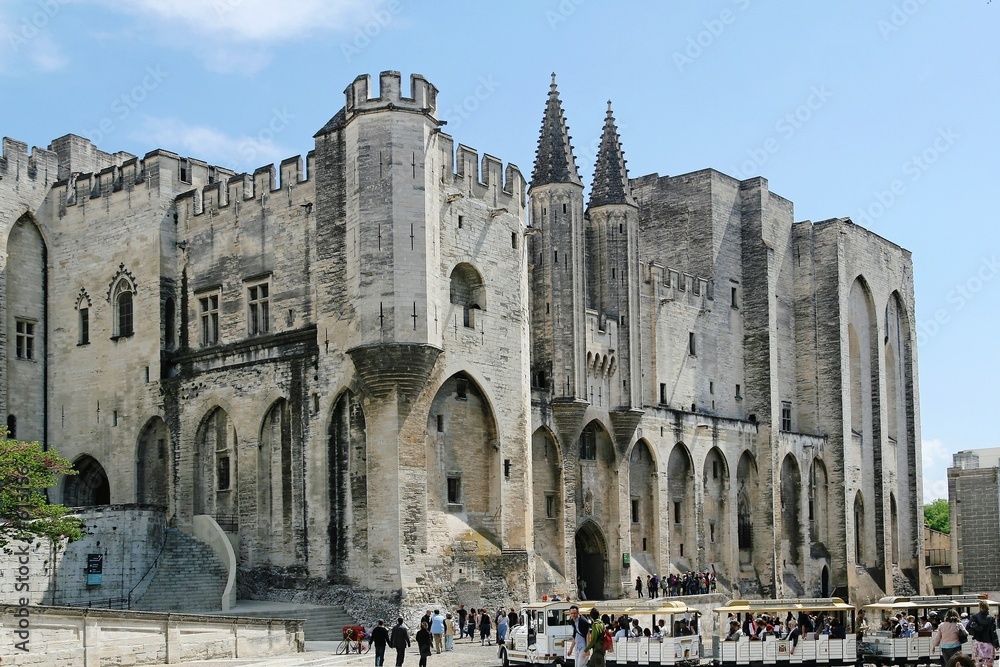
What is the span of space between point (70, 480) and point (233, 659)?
19.3m

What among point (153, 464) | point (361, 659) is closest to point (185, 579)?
point (153, 464)

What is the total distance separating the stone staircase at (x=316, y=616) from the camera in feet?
118

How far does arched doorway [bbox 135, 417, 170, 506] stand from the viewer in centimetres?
4378

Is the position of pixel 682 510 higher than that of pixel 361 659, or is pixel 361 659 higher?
pixel 682 510

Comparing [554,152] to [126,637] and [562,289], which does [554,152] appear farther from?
[126,637]

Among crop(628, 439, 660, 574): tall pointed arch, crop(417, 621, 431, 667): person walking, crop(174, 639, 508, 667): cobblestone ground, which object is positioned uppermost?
crop(628, 439, 660, 574): tall pointed arch

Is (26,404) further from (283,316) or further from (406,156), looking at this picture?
(406,156)

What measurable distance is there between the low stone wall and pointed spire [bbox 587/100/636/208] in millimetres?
23529

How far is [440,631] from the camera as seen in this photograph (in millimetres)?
33531

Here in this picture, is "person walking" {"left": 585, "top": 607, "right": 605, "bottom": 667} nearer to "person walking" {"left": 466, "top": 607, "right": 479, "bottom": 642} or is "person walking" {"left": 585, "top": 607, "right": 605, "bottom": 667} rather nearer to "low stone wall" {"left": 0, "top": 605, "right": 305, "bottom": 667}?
"low stone wall" {"left": 0, "top": 605, "right": 305, "bottom": 667}

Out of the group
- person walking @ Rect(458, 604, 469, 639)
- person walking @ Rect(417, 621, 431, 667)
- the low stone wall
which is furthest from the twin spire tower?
person walking @ Rect(417, 621, 431, 667)

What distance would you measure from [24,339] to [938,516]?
272 ft

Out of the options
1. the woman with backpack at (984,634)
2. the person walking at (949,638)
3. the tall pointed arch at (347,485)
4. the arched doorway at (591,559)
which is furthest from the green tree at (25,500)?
the arched doorway at (591,559)

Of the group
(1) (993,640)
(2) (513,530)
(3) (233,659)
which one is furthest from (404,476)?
(1) (993,640)
